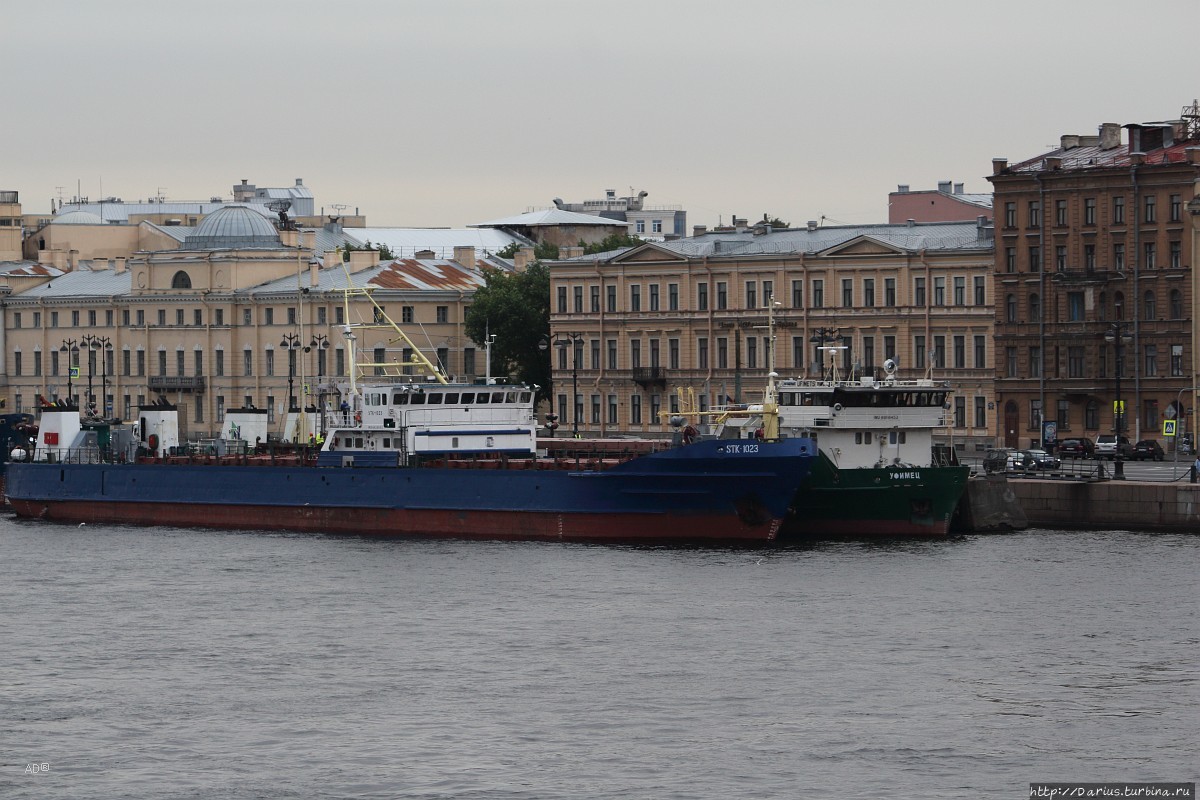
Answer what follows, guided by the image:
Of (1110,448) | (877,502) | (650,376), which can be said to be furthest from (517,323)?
(877,502)

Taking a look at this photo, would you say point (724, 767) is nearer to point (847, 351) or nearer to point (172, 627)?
point (172, 627)

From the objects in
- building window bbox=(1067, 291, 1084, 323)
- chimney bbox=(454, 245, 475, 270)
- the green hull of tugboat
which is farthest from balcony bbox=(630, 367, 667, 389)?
the green hull of tugboat

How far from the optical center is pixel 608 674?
150ft

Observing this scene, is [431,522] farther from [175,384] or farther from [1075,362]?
[175,384]

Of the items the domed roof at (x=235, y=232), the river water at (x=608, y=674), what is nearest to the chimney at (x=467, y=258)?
the domed roof at (x=235, y=232)

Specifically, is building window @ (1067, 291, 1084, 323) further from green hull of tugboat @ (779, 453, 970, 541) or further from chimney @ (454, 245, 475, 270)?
chimney @ (454, 245, 475, 270)

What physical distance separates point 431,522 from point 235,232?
59315mm

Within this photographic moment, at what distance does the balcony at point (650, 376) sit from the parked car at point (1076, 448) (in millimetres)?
23288

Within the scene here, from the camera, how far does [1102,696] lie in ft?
142

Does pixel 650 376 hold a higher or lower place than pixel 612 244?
lower

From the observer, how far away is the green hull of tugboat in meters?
68.6

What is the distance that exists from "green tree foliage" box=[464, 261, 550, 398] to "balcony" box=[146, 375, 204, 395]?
50.4ft

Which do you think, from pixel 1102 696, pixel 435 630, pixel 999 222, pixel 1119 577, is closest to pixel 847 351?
pixel 999 222

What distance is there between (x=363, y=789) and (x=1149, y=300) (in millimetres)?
63568
